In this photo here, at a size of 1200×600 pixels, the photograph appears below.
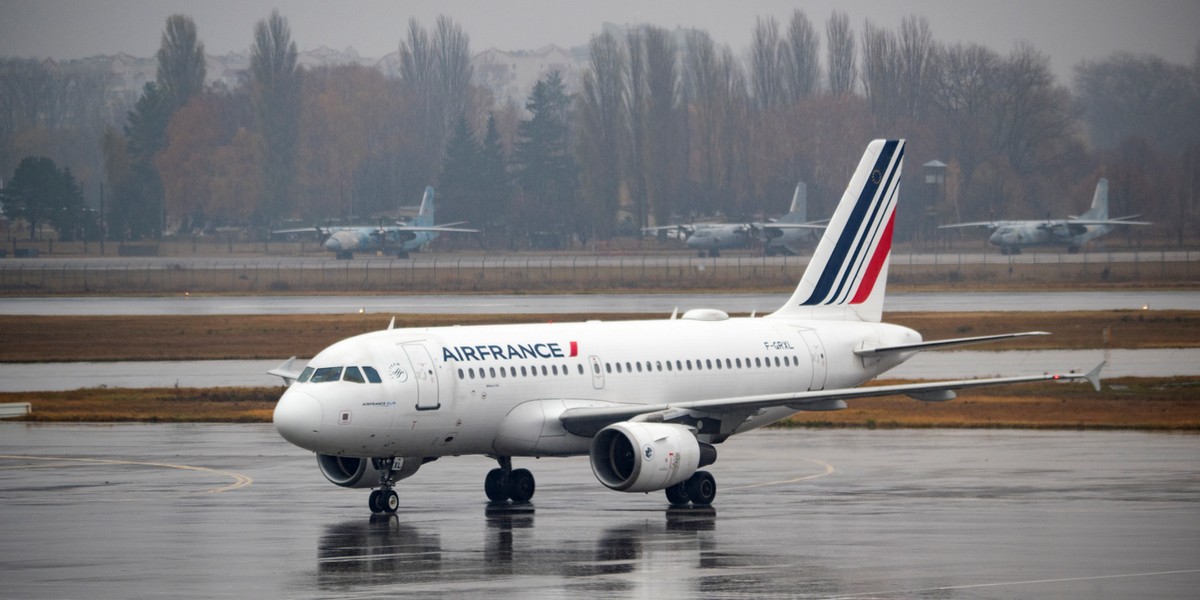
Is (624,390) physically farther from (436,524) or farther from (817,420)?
(817,420)

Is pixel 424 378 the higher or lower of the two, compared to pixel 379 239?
lower

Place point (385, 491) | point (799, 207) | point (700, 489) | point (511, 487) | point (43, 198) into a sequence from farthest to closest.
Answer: point (43, 198) → point (799, 207) → point (511, 487) → point (700, 489) → point (385, 491)

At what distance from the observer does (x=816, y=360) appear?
39.3m

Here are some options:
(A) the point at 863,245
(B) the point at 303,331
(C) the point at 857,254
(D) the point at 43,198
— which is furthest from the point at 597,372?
(D) the point at 43,198

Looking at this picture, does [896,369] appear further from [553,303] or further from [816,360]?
[553,303]

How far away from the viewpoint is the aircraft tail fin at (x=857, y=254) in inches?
1645

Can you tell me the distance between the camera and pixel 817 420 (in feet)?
163

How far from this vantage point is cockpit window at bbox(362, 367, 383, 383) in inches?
1255

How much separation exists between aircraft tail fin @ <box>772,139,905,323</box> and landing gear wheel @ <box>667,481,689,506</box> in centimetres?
925

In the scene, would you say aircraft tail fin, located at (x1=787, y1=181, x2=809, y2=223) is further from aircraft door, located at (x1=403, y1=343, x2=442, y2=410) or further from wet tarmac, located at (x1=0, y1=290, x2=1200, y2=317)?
aircraft door, located at (x1=403, y1=343, x2=442, y2=410)

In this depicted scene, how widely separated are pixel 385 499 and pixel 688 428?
6.23 m

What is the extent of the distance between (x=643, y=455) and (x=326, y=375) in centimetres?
630

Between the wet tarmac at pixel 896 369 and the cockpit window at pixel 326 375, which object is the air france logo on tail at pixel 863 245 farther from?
the wet tarmac at pixel 896 369

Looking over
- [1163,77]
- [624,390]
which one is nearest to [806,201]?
[1163,77]
